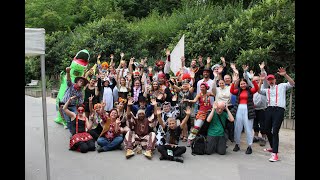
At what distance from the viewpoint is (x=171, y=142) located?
23.4 feet

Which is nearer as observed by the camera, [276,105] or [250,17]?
[276,105]

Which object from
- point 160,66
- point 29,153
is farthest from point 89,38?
point 29,153

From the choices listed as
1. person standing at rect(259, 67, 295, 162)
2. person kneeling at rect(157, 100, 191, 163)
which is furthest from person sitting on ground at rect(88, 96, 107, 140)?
person standing at rect(259, 67, 295, 162)

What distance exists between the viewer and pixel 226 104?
7.37 m

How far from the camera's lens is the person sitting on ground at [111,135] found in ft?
23.7

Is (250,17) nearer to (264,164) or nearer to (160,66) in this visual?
(160,66)

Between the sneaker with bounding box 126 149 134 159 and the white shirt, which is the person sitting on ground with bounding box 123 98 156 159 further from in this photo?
the white shirt

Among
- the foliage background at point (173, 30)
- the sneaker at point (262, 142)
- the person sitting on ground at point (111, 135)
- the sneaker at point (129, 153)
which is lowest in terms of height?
the sneaker at point (129, 153)

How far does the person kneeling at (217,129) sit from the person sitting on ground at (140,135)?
1170 millimetres

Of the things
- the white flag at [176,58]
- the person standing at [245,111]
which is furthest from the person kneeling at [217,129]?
the white flag at [176,58]

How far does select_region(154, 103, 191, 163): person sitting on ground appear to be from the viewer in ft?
22.0

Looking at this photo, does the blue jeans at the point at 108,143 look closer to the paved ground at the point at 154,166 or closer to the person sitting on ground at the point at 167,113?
the paved ground at the point at 154,166

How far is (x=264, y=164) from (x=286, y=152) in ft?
3.73

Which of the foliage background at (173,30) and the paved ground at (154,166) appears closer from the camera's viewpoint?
the paved ground at (154,166)
